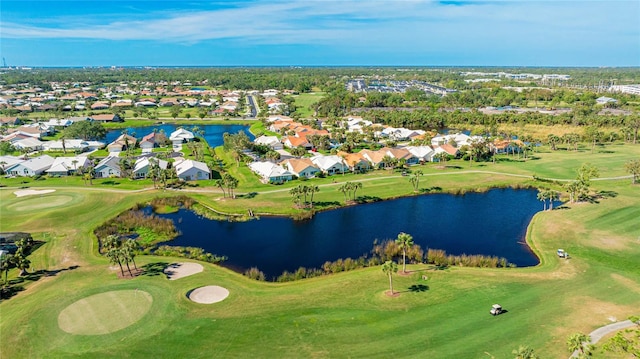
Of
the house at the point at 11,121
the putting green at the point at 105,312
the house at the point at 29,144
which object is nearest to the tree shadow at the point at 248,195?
the putting green at the point at 105,312

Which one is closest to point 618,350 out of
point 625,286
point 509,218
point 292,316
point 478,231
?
point 625,286

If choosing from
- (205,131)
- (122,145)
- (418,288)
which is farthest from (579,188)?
(205,131)

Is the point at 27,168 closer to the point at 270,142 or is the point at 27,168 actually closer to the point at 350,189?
the point at 270,142

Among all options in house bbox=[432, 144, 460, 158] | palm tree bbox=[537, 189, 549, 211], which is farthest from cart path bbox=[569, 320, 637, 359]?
house bbox=[432, 144, 460, 158]

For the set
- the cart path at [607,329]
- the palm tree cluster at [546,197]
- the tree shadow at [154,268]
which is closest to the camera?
the cart path at [607,329]

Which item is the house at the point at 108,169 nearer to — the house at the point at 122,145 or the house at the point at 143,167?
the house at the point at 143,167
